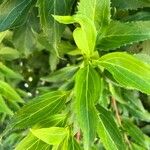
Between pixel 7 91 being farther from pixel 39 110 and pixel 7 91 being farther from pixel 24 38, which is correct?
pixel 39 110

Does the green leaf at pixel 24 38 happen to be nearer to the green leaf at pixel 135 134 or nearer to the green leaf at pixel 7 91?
the green leaf at pixel 7 91

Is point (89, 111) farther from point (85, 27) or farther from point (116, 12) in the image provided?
point (116, 12)

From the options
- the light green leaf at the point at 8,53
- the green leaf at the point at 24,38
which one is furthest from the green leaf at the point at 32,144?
the light green leaf at the point at 8,53

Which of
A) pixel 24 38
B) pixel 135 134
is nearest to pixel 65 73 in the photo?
pixel 24 38

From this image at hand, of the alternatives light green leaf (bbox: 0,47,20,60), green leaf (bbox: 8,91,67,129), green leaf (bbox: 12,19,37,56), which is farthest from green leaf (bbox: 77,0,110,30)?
light green leaf (bbox: 0,47,20,60)

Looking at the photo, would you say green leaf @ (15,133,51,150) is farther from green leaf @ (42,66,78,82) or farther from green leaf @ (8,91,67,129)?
green leaf @ (42,66,78,82)
